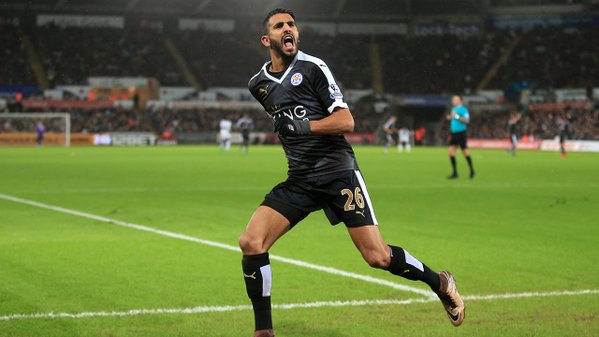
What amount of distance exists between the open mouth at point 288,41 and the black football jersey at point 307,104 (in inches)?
5.9

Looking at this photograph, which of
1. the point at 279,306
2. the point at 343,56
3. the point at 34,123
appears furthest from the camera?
the point at 343,56

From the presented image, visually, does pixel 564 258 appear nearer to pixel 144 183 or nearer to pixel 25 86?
pixel 144 183

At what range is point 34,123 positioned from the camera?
58.0m

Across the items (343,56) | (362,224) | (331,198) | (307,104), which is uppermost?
(343,56)

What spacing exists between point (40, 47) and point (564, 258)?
2619 inches

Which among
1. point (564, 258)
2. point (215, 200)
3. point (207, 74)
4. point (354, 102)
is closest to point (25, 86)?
point (207, 74)

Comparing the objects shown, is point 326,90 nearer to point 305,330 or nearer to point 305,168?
point 305,168

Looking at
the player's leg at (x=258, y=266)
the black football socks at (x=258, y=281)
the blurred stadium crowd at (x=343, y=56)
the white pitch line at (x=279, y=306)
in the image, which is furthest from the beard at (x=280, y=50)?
the blurred stadium crowd at (x=343, y=56)

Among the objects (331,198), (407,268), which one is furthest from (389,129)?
(331,198)

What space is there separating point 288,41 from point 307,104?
1.44 ft

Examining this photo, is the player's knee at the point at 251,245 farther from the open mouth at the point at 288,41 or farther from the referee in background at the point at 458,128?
the referee in background at the point at 458,128

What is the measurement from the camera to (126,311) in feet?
21.4

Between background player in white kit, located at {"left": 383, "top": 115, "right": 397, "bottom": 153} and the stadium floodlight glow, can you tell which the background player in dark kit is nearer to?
background player in white kit, located at {"left": 383, "top": 115, "right": 397, "bottom": 153}

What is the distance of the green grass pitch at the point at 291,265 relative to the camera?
20.3 feet
